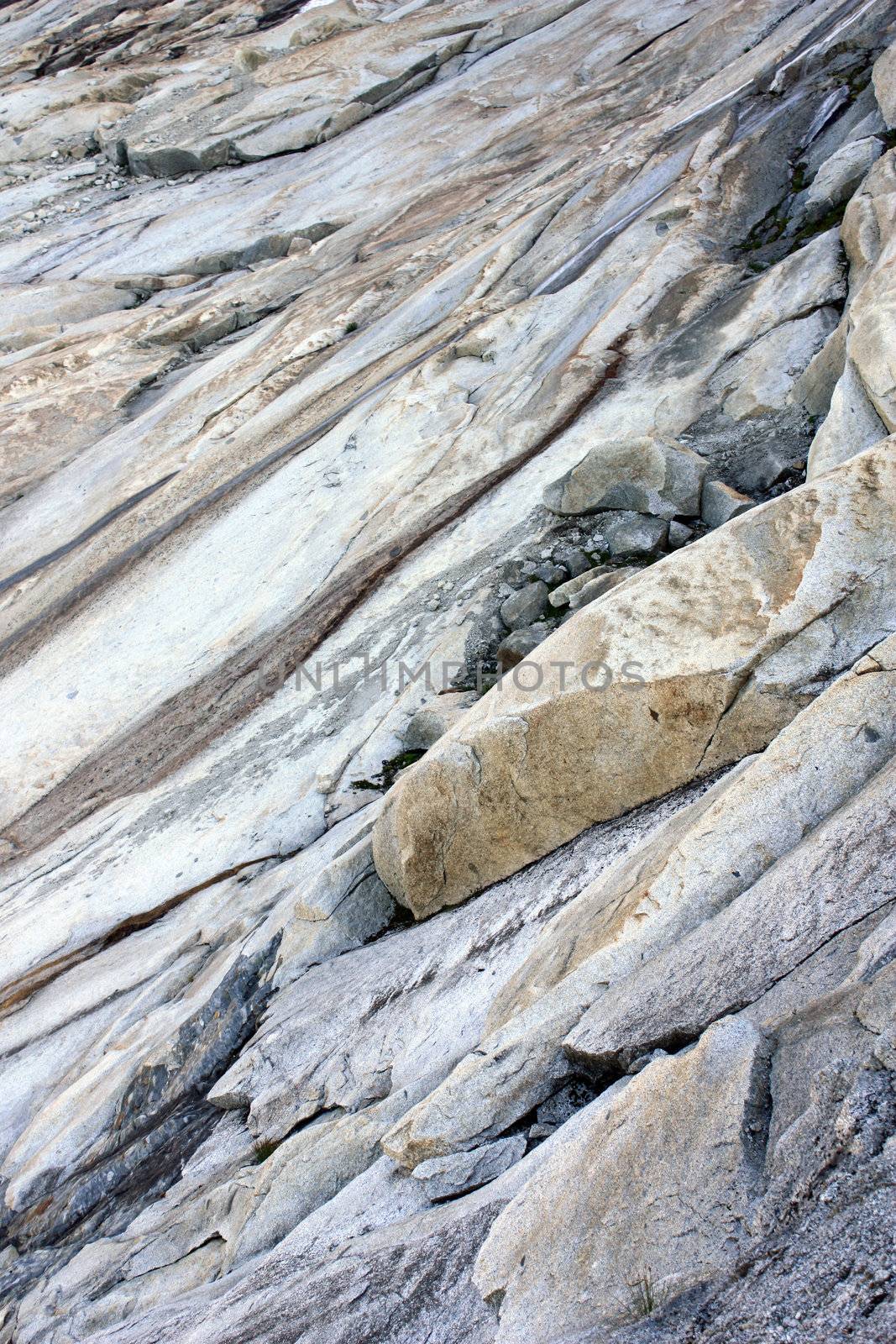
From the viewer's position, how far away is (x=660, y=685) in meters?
7.18

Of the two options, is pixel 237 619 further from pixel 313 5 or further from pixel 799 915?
pixel 313 5

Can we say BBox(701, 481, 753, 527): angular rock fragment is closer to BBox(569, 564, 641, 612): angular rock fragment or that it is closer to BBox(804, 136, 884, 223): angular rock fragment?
BBox(569, 564, 641, 612): angular rock fragment

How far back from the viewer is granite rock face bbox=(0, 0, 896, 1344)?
161 inches

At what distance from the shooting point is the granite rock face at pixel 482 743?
408 cm

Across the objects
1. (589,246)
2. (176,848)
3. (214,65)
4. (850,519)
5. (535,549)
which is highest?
(214,65)

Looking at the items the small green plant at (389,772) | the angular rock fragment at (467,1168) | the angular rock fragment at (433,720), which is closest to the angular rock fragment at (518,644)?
the angular rock fragment at (433,720)

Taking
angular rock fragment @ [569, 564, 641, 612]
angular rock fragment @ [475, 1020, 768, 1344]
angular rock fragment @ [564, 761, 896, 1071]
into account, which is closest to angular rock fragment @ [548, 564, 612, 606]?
angular rock fragment @ [569, 564, 641, 612]

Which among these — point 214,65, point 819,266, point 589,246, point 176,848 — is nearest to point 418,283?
point 589,246

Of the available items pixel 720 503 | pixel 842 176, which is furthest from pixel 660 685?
pixel 842 176

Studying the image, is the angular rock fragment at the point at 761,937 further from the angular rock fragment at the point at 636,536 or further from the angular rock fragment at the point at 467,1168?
the angular rock fragment at the point at 636,536

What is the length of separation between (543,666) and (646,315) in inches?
400

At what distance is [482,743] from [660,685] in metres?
1.60

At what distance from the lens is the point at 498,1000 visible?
240 inches

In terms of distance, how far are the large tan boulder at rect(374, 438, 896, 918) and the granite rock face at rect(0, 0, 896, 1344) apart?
0.03 m
